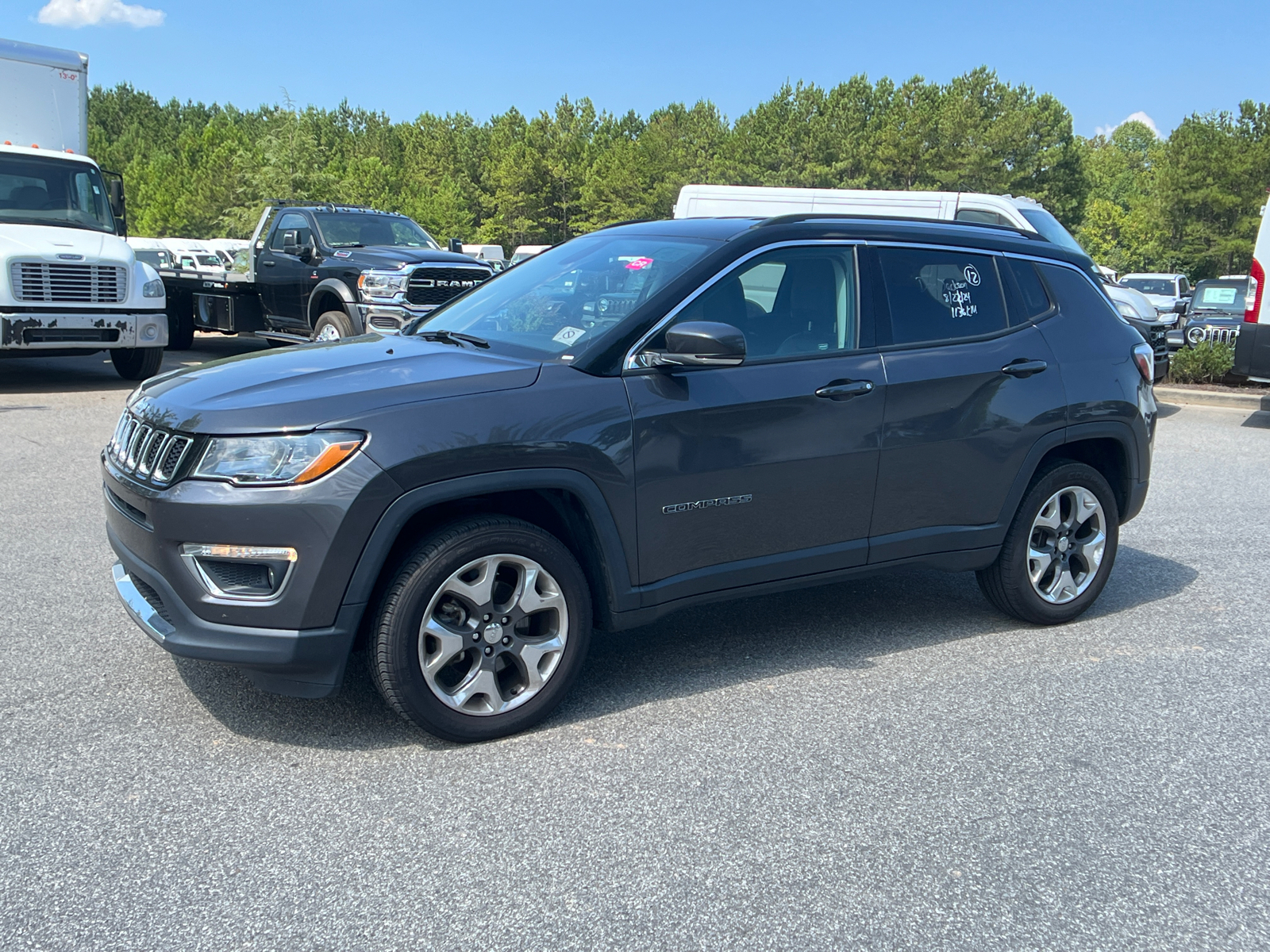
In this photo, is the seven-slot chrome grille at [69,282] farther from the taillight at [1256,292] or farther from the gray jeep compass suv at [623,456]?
the taillight at [1256,292]

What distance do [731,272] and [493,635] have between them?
162 cm

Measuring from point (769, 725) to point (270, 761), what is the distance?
1692mm

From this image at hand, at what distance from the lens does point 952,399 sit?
4590 mm

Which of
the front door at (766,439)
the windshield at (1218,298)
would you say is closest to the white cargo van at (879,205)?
the front door at (766,439)

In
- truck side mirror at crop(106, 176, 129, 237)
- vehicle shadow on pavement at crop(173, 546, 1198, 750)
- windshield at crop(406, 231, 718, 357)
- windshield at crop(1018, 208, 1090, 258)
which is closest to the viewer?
vehicle shadow on pavement at crop(173, 546, 1198, 750)

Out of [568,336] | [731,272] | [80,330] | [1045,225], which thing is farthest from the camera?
[1045,225]

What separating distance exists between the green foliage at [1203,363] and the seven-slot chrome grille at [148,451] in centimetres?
1510

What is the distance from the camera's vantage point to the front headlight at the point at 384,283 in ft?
41.6

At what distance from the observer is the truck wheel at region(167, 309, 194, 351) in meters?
16.5

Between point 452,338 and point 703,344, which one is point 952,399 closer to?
point 703,344

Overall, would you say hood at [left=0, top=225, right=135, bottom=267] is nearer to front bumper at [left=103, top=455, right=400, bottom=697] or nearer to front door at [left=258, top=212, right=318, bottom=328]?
front door at [left=258, top=212, right=318, bottom=328]

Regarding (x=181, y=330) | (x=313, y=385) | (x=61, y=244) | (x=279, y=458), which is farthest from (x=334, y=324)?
(x=279, y=458)

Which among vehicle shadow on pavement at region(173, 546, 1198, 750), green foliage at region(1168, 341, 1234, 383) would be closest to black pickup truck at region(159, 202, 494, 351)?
vehicle shadow on pavement at region(173, 546, 1198, 750)

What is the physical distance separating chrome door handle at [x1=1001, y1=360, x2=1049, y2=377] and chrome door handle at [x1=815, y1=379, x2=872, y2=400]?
78cm
